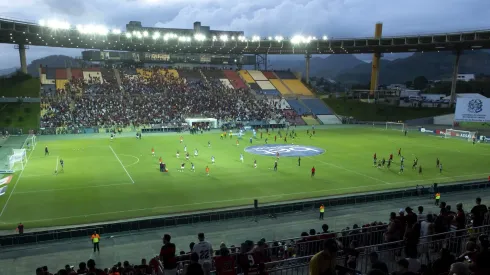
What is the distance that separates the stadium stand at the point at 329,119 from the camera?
82.3m

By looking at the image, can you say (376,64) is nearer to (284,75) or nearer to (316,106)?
(316,106)

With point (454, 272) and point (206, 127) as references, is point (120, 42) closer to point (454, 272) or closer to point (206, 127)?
point (206, 127)

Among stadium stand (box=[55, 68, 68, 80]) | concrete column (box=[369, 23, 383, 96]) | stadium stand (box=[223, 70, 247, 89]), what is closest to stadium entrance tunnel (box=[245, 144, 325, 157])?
A: stadium stand (box=[223, 70, 247, 89])

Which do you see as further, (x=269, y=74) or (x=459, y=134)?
(x=269, y=74)

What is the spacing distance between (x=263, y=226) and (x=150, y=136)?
42585 mm

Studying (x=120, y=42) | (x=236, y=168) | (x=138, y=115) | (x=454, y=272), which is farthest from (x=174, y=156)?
(x=120, y=42)

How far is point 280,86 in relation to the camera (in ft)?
321

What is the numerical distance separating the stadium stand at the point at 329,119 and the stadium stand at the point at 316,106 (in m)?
1.83

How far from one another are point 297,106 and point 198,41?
27.2 metres

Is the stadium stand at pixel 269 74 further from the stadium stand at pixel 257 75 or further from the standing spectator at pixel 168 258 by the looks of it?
the standing spectator at pixel 168 258

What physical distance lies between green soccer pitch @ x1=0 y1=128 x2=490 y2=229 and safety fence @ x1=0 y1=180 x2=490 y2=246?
2.65 metres

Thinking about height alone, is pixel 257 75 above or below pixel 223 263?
above

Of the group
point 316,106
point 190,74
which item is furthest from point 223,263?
point 190,74

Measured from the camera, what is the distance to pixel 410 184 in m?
31.7
